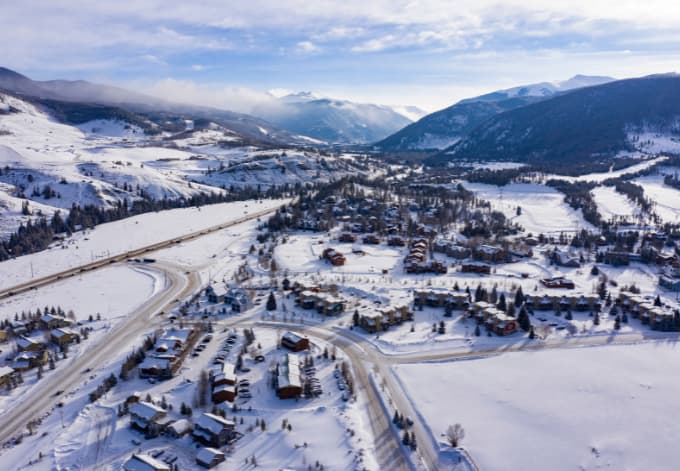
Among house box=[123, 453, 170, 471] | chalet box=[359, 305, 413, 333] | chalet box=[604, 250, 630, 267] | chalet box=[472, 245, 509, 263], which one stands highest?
chalet box=[604, 250, 630, 267]

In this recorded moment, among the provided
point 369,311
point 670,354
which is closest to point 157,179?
point 369,311

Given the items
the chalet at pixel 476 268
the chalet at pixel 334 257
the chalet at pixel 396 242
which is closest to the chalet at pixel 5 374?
the chalet at pixel 334 257

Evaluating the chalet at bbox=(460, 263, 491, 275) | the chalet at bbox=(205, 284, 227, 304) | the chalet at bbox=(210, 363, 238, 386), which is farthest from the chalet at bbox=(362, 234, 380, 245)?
the chalet at bbox=(210, 363, 238, 386)

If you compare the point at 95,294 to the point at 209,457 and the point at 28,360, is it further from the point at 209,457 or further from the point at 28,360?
the point at 209,457

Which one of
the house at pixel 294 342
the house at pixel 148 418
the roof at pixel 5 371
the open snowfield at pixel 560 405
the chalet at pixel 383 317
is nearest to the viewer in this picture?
the open snowfield at pixel 560 405

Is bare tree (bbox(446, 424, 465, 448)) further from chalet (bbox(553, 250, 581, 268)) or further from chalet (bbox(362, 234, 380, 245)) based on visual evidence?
chalet (bbox(362, 234, 380, 245))

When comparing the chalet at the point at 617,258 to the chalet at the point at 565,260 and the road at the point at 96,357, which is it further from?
the road at the point at 96,357
